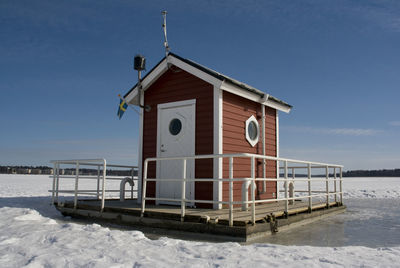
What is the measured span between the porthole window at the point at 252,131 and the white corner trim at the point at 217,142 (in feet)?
3.87

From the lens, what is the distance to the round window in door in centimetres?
774

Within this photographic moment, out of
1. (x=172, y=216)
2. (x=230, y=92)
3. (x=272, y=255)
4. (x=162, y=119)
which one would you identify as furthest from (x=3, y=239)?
(x=230, y=92)

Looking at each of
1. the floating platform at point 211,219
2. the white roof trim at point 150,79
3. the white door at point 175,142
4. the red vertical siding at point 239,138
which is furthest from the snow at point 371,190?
the white roof trim at point 150,79

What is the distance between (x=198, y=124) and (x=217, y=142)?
679 millimetres

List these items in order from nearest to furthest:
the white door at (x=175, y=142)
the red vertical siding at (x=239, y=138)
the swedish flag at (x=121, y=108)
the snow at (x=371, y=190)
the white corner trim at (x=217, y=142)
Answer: the white corner trim at (x=217, y=142) → the red vertical siding at (x=239, y=138) → the white door at (x=175, y=142) → the swedish flag at (x=121, y=108) → the snow at (x=371, y=190)

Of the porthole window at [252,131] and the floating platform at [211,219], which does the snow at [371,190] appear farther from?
the floating platform at [211,219]

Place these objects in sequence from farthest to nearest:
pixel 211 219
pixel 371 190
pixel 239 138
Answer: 1. pixel 371 190
2. pixel 239 138
3. pixel 211 219

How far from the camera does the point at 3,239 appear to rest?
15.4 ft

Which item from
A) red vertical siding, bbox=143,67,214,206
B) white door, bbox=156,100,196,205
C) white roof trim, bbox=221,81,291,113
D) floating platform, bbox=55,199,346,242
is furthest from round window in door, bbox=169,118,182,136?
floating platform, bbox=55,199,346,242

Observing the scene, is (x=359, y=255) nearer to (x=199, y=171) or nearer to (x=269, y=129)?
(x=199, y=171)

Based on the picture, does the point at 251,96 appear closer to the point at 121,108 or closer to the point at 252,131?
the point at 252,131

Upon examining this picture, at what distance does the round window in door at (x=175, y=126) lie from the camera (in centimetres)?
774

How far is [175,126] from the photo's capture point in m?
7.84

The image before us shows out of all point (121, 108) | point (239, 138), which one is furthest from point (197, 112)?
point (121, 108)
